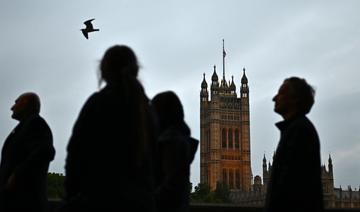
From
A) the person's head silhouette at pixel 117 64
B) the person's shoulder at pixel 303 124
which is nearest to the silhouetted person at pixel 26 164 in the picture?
the person's head silhouette at pixel 117 64

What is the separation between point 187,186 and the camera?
14.5ft

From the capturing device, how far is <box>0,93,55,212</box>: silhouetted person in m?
4.68

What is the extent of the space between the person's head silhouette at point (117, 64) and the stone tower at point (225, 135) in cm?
8571

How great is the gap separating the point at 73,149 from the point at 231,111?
89.9 metres

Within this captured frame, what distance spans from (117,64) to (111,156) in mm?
573

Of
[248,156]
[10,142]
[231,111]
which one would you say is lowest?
[10,142]

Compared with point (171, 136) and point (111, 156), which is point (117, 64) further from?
point (171, 136)

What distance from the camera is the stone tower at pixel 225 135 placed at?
9006cm

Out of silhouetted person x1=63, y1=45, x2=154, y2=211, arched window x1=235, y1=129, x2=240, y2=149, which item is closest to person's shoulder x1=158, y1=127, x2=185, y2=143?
silhouetted person x1=63, y1=45, x2=154, y2=211

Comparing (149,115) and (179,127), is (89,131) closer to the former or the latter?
(149,115)

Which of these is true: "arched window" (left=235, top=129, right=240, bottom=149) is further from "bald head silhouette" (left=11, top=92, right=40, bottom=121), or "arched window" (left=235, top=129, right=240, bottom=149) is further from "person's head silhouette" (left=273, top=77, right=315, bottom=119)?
"person's head silhouette" (left=273, top=77, right=315, bottom=119)

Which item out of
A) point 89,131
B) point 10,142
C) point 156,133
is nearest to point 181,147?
point 156,133

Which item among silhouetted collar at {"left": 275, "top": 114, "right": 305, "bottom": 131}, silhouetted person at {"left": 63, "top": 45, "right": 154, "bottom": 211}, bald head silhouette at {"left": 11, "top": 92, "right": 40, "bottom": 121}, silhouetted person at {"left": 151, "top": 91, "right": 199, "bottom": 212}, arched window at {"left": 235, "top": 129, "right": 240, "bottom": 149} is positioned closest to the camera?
silhouetted person at {"left": 63, "top": 45, "right": 154, "bottom": 211}

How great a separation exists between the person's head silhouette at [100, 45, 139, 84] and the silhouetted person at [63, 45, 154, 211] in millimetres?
124
